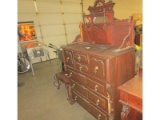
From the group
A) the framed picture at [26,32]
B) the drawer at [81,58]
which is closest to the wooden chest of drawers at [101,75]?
the drawer at [81,58]

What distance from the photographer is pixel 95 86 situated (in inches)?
66.0

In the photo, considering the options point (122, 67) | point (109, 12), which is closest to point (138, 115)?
point (122, 67)

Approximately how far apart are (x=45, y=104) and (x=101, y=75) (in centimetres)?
160

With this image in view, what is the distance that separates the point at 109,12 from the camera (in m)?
1.67

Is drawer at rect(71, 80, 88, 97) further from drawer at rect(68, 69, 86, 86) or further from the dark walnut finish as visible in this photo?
the dark walnut finish

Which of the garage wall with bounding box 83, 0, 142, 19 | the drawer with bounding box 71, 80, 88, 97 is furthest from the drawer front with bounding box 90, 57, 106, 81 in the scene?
the garage wall with bounding box 83, 0, 142, 19

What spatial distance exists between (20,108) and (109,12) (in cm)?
245

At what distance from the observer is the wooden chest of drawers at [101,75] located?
142 centimetres

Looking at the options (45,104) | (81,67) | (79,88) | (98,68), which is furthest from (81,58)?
(45,104)

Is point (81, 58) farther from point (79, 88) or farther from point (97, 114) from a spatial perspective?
point (97, 114)

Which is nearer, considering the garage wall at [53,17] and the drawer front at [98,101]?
the drawer front at [98,101]

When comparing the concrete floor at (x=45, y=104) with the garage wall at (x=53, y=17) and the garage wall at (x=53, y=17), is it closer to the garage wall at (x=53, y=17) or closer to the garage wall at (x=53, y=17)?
the garage wall at (x=53, y=17)

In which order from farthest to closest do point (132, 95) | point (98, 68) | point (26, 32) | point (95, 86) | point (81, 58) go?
point (26, 32), point (81, 58), point (95, 86), point (98, 68), point (132, 95)

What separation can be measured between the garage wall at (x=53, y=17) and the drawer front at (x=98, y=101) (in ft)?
14.8
